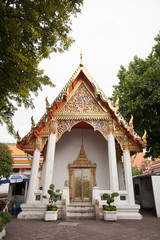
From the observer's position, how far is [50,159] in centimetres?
732

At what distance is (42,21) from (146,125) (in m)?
7.88

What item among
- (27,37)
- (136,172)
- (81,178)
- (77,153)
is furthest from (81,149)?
(136,172)

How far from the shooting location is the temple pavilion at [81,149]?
6809 mm

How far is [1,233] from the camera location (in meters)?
3.75

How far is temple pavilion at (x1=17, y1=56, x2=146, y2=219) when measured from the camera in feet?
22.3

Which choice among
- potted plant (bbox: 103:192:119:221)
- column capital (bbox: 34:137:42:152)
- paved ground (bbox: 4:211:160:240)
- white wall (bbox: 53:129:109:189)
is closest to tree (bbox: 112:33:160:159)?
white wall (bbox: 53:129:109:189)

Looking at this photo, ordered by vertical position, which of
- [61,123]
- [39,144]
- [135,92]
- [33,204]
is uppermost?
[135,92]

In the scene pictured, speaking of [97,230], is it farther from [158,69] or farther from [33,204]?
[158,69]

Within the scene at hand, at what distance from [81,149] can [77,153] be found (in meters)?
0.36

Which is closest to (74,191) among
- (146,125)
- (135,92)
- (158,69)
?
(146,125)

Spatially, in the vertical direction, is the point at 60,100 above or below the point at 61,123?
above

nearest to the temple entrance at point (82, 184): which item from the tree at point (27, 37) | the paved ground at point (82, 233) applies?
the paved ground at point (82, 233)

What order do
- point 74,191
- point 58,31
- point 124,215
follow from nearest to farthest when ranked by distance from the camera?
point 58,31
point 124,215
point 74,191

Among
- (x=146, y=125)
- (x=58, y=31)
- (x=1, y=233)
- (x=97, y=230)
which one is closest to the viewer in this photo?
(x=1, y=233)
